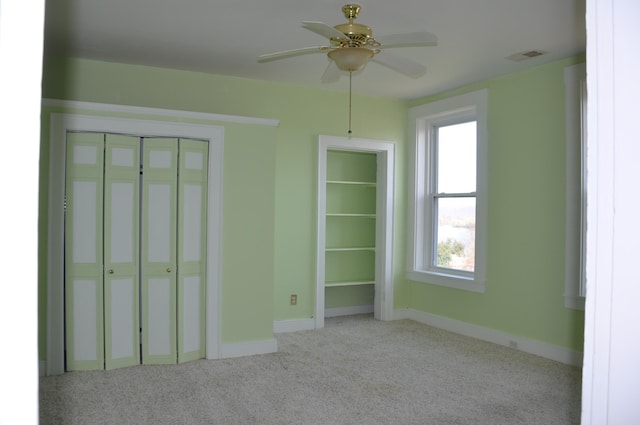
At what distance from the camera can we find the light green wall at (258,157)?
14.5ft

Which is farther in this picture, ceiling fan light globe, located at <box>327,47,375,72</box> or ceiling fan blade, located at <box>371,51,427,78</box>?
ceiling fan blade, located at <box>371,51,427,78</box>

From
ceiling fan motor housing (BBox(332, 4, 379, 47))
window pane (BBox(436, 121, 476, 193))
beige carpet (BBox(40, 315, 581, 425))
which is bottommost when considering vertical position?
beige carpet (BBox(40, 315, 581, 425))

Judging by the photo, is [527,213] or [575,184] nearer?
[575,184]

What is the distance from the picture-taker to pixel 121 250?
404 centimetres

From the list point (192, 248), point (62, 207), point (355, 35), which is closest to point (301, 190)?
point (192, 248)

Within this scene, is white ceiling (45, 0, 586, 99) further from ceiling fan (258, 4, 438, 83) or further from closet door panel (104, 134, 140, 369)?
closet door panel (104, 134, 140, 369)

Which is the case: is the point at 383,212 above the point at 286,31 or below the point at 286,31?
below

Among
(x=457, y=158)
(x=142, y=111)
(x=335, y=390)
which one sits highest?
(x=142, y=111)

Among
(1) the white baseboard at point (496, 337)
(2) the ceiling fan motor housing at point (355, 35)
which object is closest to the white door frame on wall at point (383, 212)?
(1) the white baseboard at point (496, 337)

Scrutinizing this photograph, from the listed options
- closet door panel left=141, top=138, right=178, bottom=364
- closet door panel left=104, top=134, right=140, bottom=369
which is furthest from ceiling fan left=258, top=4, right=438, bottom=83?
closet door panel left=104, top=134, right=140, bottom=369

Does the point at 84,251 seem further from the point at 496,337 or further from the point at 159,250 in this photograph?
the point at 496,337

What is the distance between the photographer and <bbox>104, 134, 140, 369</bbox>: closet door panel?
3996 mm

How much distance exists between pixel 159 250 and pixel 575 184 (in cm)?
367

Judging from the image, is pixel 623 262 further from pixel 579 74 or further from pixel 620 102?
pixel 579 74
